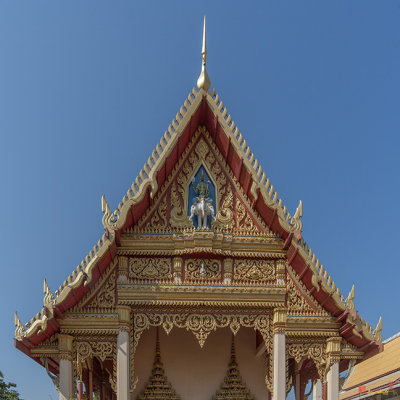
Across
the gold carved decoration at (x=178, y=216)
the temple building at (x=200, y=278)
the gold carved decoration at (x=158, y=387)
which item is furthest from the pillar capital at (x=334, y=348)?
the gold carved decoration at (x=158, y=387)

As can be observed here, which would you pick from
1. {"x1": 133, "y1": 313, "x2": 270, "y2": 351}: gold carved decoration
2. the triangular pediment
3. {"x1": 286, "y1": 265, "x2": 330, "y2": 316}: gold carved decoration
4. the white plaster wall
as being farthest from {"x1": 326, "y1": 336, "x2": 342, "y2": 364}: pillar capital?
the white plaster wall

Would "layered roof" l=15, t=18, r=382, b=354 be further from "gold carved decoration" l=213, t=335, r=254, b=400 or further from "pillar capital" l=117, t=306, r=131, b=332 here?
"gold carved decoration" l=213, t=335, r=254, b=400

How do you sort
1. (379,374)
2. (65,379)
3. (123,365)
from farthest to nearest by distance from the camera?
(379,374) → (123,365) → (65,379)

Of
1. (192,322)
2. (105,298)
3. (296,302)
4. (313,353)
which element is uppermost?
(296,302)

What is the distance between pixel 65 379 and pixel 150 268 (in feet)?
8.09

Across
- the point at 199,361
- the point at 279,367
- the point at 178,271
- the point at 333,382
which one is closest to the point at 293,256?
the point at 279,367

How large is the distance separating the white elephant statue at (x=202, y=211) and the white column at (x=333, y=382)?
3591mm

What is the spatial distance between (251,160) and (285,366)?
387cm

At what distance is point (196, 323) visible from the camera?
A: 10.3 m

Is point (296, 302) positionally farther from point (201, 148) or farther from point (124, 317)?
point (201, 148)

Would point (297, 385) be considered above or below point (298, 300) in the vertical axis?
below

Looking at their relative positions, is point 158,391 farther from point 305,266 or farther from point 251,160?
point 251,160

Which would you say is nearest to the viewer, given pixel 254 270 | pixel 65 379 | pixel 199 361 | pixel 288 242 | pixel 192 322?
pixel 65 379

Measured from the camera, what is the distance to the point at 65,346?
32.7 feet
